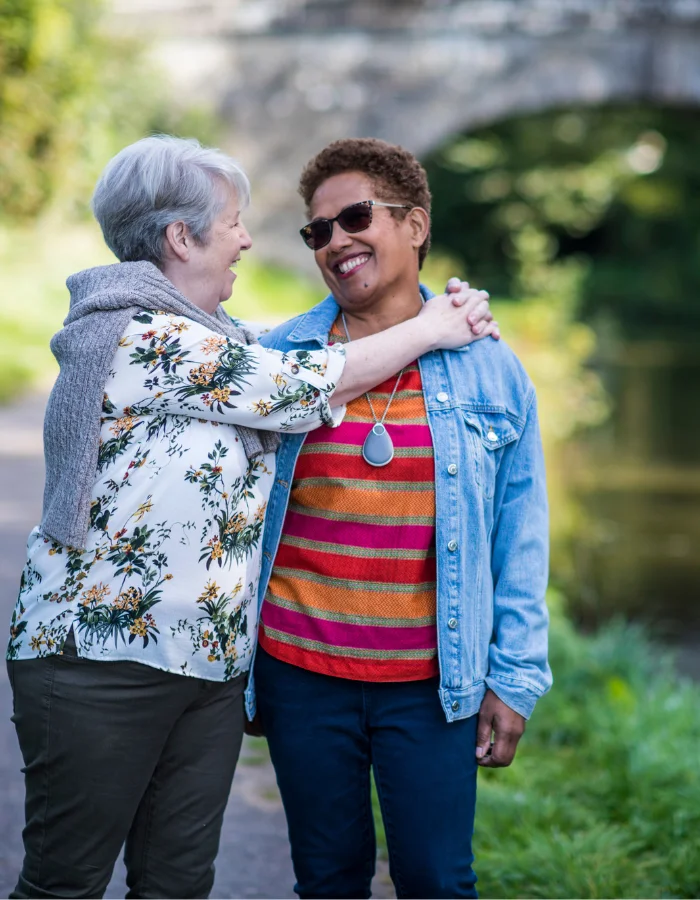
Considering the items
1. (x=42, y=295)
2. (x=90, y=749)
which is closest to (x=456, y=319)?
(x=90, y=749)

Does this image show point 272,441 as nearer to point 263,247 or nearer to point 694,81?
point 263,247

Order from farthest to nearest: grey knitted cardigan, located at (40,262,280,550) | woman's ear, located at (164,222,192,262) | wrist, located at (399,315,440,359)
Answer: wrist, located at (399,315,440,359)
woman's ear, located at (164,222,192,262)
grey knitted cardigan, located at (40,262,280,550)

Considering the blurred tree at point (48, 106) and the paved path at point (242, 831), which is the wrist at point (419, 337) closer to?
the paved path at point (242, 831)

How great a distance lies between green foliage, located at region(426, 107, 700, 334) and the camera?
28438mm

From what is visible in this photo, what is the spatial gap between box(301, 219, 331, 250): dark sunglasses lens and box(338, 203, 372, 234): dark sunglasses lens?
1.8 inches

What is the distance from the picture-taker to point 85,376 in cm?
205

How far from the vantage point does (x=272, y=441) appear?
224cm

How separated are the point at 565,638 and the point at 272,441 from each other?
11.0 ft

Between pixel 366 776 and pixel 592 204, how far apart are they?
31310 millimetres

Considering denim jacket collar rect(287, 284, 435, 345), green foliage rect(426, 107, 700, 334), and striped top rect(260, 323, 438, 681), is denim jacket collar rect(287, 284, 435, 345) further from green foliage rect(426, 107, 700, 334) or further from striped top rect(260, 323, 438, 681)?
green foliage rect(426, 107, 700, 334)

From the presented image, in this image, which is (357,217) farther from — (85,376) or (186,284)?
(85,376)

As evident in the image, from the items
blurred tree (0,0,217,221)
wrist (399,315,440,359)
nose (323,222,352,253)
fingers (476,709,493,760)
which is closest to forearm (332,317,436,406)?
wrist (399,315,440,359)

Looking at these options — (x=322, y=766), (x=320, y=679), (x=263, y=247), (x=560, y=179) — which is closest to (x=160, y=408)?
(x=320, y=679)

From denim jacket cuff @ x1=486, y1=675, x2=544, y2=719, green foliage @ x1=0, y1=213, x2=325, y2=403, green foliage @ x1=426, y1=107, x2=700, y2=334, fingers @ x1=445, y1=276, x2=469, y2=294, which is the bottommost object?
denim jacket cuff @ x1=486, y1=675, x2=544, y2=719
